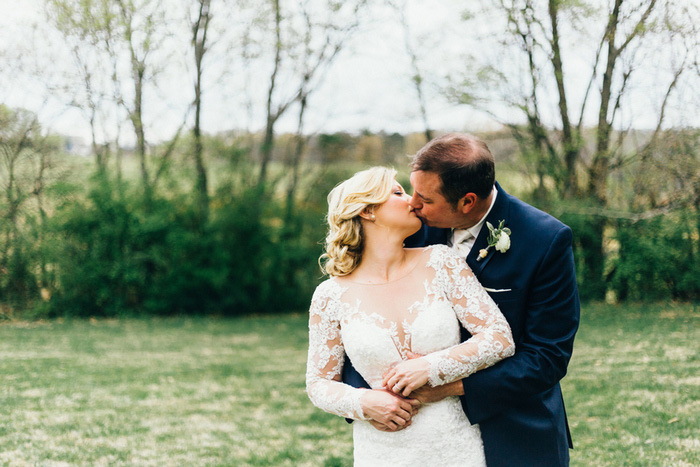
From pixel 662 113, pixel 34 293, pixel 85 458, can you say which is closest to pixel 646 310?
pixel 662 113

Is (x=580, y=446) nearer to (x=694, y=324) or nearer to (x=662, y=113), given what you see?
(x=694, y=324)

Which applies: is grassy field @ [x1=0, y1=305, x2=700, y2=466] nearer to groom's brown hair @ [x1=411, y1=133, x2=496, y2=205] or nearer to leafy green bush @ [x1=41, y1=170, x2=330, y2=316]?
leafy green bush @ [x1=41, y1=170, x2=330, y2=316]

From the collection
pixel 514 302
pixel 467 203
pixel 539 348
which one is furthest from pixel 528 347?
pixel 467 203

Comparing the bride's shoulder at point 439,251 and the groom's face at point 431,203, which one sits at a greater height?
the groom's face at point 431,203

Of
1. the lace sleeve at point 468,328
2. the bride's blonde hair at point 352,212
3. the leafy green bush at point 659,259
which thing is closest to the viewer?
the lace sleeve at point 468,328

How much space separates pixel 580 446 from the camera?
5180 millimetres

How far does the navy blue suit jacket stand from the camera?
7.80 feet

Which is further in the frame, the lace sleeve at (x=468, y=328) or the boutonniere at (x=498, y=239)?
the boutonniere at (x=498, y=239)

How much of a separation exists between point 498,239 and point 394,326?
1.75 feet

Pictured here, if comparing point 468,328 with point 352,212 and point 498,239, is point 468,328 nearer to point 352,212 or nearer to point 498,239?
point 498,239

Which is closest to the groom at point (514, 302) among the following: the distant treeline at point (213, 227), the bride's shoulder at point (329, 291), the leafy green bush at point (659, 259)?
the bride's shoulder at point (329, 291)

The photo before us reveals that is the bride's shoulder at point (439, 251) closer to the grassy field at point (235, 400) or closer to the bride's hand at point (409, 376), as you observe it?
the bride's hand at point (409, 376)

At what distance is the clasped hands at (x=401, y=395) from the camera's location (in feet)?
7.59

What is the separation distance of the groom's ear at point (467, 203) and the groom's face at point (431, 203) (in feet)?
0.06
